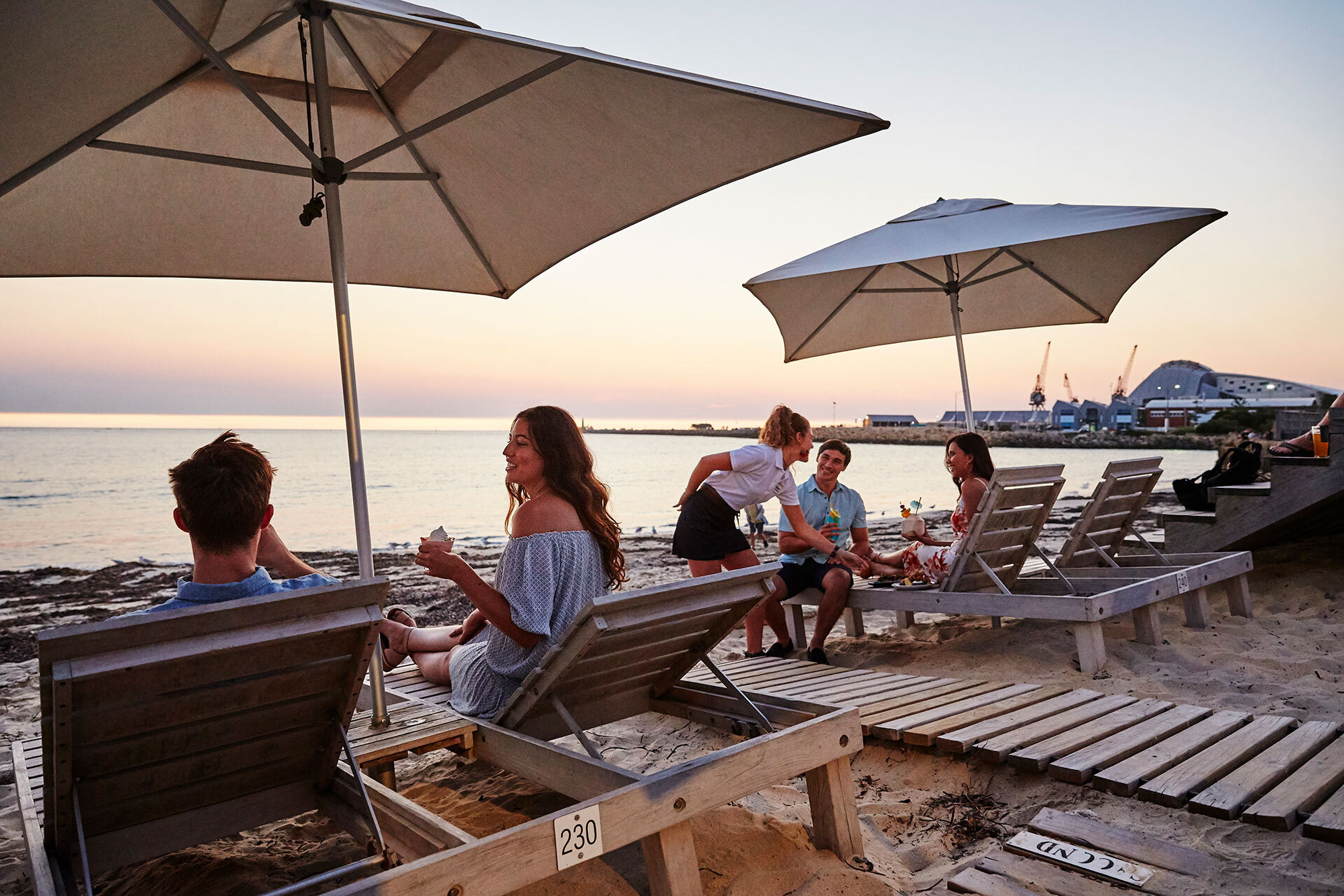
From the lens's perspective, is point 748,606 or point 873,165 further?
point 873,165

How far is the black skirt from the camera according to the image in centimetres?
519

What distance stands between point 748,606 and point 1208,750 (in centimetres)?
187

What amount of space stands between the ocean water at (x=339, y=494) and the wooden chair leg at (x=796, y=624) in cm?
240

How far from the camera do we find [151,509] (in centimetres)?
2242

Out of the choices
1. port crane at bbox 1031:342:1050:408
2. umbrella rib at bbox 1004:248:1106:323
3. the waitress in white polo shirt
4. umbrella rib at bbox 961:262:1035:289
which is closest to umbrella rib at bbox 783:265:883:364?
umbrella rib at bbox 961:262:1035:289

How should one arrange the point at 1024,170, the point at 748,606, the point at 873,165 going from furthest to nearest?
the point at 1024,170 < the point at 873,165 < the point at 748,606

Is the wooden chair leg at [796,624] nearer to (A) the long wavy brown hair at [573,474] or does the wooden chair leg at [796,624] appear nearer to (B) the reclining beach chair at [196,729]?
(A) the long wavy brown hair at [573,474]

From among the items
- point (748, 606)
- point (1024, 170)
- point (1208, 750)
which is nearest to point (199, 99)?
point (748, 606)

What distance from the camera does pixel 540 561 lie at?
2.77 meters

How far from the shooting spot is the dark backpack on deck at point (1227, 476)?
6.37m

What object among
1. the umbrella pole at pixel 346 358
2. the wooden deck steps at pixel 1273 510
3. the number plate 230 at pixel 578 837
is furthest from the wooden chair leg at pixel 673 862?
the wooden deck steps at pixel 1273 510

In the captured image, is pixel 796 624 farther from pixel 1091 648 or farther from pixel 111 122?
pixel 111 122

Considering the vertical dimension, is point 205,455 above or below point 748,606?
above

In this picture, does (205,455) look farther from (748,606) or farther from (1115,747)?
(1115,747)
